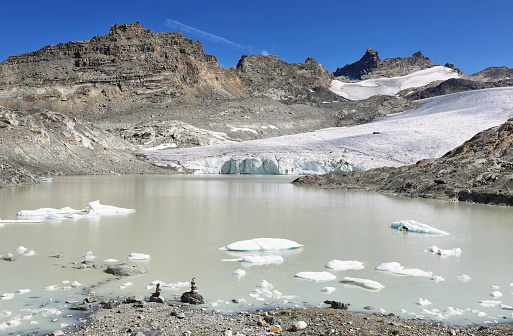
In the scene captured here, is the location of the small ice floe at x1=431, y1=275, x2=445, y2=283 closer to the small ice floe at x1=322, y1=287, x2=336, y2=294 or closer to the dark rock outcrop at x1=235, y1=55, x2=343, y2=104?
the small ice floe at x1=322, y1=287, x2=336, y2=294

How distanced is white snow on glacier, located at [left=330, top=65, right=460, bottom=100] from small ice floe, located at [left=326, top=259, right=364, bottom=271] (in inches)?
5558

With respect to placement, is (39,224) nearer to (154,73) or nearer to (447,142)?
(447,142)

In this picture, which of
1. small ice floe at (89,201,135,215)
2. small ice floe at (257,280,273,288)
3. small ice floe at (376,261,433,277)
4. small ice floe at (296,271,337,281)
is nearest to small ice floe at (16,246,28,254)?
small ice floe at (257,280,273,288)

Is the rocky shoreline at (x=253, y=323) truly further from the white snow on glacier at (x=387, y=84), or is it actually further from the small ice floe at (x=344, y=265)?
the white snow on glacier at (x=387, y=84)

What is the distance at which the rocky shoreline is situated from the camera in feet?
12.9

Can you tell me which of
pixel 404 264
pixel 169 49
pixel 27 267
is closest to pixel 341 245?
pixel 404 264

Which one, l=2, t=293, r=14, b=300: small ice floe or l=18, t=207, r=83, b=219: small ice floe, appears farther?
l=18, t=207, r=83, b=219: small ice floe

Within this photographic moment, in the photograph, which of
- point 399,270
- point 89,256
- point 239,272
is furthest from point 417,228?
point 89,256

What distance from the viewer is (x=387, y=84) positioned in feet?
549

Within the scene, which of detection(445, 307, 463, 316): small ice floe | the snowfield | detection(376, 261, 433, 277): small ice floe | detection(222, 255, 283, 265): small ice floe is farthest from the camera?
the snowfield

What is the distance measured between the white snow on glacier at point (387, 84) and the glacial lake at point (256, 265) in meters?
137

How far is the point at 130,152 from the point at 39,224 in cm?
3777

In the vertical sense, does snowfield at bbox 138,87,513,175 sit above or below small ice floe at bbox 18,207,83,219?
above

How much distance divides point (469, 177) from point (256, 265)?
14.9 m
